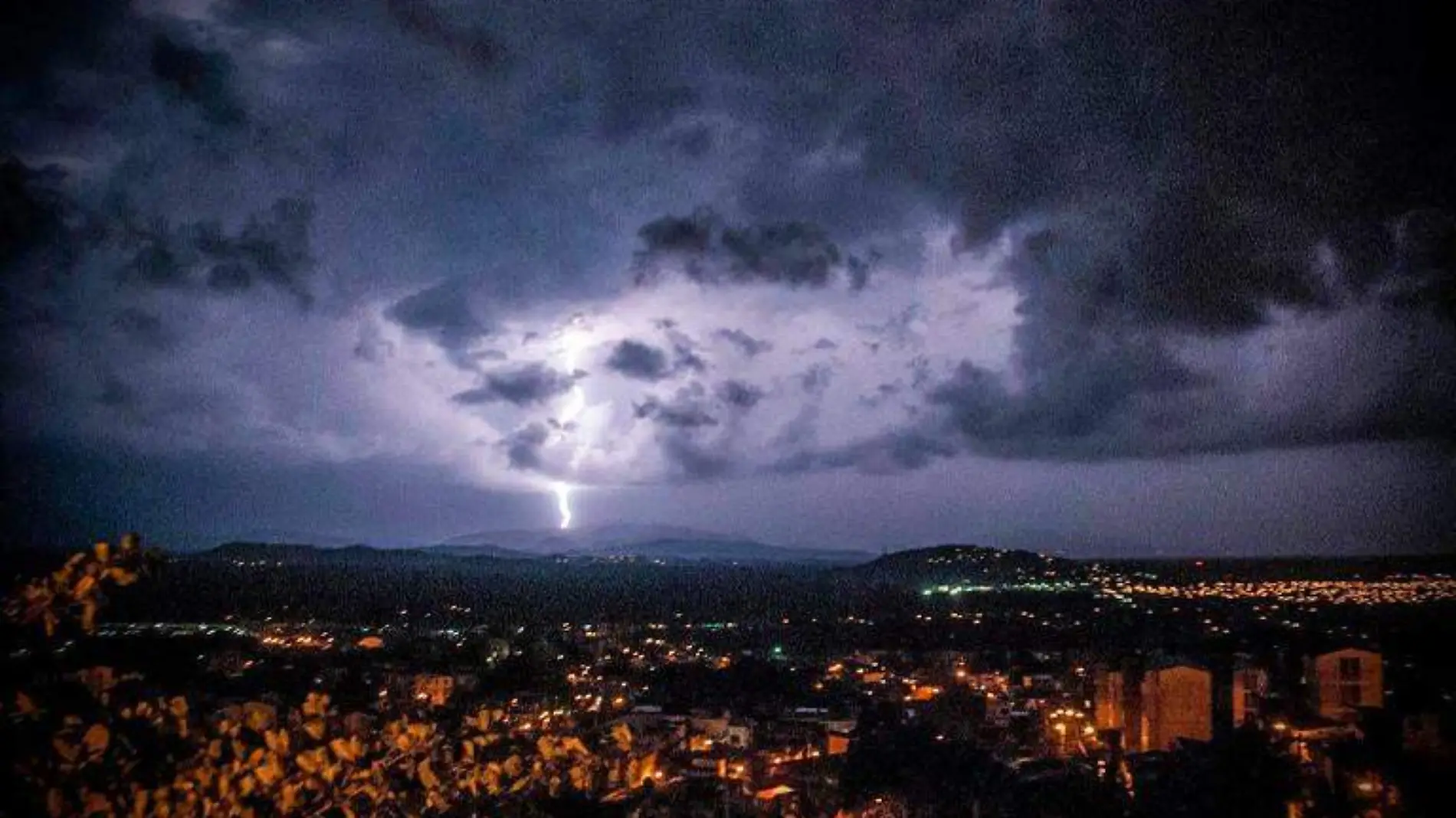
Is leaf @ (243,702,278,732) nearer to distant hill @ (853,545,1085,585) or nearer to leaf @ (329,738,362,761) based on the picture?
leaf @ (329,738,362,761)

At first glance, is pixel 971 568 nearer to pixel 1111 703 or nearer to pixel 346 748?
pixel 1111 703

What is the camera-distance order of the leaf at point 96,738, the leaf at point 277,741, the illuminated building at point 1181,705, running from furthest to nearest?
the illuminated building at point 1181,705
the leaf at point 277,741
the leaf at point 96,738

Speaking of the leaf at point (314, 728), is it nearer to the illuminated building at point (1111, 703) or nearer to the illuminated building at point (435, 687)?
the illuminated building at point (435, 687)

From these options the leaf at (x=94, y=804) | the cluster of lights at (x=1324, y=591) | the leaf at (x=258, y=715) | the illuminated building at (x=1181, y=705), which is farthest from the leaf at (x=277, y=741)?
the cluster of lights at (x=1324, y=591)

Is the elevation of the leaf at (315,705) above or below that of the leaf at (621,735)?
above

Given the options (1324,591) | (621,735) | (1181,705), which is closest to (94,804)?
(621,735)

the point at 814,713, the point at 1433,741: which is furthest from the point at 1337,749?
the point at 814,713

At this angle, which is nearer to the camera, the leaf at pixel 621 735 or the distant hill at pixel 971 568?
the leaf at pixel 621 735
